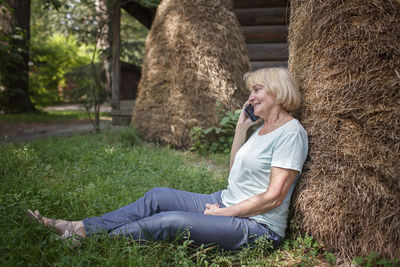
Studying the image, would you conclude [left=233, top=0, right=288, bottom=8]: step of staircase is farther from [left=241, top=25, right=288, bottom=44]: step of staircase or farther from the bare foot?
the bare foot

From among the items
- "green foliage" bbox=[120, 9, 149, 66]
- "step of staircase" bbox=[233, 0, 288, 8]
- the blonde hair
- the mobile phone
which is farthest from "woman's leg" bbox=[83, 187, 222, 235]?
"green foliage" bbox=[120, 9, 149, 66]

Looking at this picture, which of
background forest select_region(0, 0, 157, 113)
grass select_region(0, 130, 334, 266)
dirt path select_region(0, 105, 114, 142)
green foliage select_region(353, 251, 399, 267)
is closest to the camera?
green foliage select_region(353, 251, 399, 267)

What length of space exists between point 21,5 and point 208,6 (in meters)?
6.46

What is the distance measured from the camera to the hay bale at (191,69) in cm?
502

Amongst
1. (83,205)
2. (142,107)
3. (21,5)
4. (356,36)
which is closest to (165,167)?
(83,205)

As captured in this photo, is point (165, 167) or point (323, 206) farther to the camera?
point (165, 167)

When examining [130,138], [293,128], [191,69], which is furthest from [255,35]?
[293,128]

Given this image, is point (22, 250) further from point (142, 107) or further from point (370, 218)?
point (142, 107)

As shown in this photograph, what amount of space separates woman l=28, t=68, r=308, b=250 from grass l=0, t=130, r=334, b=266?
0.08 metres

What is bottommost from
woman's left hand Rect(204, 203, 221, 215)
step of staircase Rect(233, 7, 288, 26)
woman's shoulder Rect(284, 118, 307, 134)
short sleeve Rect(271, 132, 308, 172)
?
woman's left hand Rect(204, 203, 221, 215)

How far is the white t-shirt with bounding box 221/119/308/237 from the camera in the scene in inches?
77.4

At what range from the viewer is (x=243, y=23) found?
24.8ft

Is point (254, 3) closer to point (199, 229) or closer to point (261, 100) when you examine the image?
point (261, 100)

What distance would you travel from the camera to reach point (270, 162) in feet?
6.76
